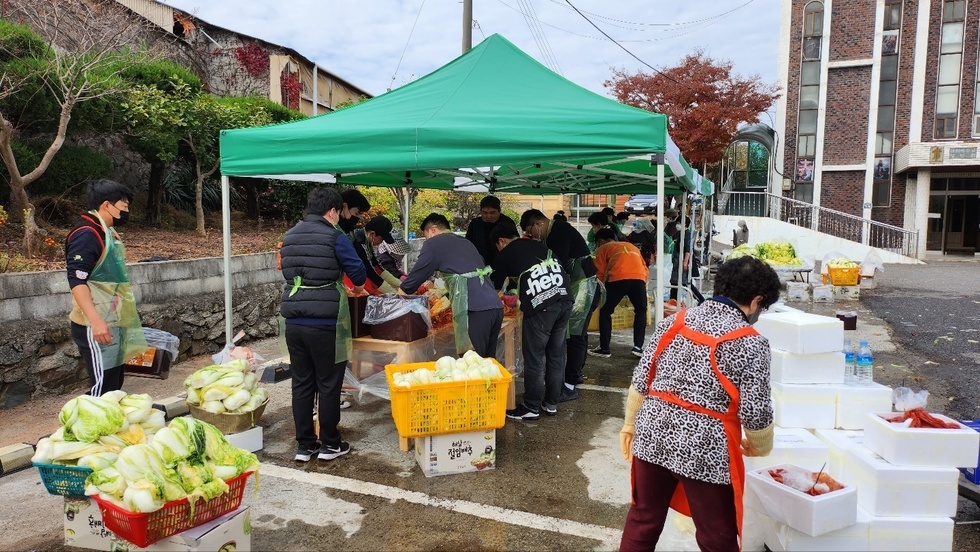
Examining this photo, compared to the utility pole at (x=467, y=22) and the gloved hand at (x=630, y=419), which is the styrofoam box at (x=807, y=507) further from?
the utility pole at (x=467, y=22)

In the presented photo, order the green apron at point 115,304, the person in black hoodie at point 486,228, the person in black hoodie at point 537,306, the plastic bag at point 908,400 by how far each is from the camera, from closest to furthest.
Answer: the plastic bag at point 908,400, the green apron at point 115,304, the person in black hoodie at point 537,306, the person in black hoodie at point 486,228

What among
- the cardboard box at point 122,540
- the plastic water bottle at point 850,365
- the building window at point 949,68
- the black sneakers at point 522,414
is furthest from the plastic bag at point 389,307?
the building window at point 949,68

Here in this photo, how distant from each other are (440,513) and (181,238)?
7557 millimetres

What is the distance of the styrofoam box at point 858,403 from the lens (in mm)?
3367

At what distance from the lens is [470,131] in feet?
14.1

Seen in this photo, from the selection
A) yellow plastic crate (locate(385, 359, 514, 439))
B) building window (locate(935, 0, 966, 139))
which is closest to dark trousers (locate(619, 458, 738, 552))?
yellow plastic crate (locate(385, 359, 514, 439))

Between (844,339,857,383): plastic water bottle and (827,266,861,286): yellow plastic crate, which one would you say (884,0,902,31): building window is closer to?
(827,266,861,286): yellow plastic crate

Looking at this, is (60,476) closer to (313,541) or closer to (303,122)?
(313,541)

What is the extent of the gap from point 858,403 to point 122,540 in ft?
12.7

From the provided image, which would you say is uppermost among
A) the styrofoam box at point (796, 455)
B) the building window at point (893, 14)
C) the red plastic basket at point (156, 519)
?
the building window at point (893, 14)

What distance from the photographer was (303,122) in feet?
16.8

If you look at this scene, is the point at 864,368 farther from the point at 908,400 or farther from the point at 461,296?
the point at 461,296

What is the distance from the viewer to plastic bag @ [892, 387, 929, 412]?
3.08 meters

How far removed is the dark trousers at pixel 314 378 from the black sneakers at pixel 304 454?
21 millimetres
